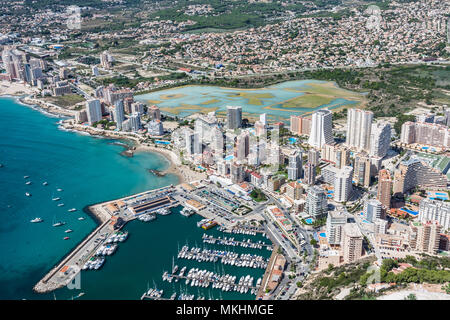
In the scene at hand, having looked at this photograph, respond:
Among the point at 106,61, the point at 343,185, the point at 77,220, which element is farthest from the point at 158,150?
the point at 106,61

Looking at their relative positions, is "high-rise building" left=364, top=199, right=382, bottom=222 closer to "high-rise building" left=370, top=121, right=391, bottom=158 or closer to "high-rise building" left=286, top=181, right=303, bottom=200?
"high-rise building" left=286, top=181, right=303, bottom=200

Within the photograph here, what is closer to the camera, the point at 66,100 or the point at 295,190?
the point at 295,190

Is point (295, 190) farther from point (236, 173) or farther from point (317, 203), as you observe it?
point (236, 173)

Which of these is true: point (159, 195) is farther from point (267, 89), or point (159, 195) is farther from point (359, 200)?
point (267, 89)
